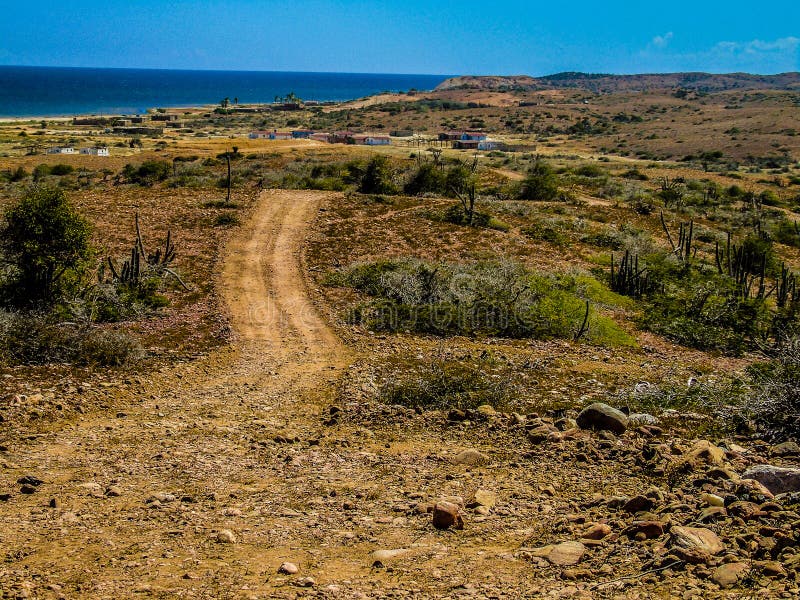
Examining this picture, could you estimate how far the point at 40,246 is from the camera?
12203 mm

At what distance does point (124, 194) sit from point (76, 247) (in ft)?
37.1

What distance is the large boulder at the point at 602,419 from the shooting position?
798 centimetres

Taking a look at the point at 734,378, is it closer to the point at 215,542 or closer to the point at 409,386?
the point at 409,386

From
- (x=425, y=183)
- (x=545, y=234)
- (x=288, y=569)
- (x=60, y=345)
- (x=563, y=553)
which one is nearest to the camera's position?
(x=288, y=569)

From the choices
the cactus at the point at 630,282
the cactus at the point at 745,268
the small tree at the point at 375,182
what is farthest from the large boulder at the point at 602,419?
the small tree at the point at 375,182

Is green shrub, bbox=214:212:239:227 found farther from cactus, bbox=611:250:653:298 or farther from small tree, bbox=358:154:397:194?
cactus, bbox=611:250:653:298

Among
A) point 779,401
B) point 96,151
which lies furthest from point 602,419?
point 96,151

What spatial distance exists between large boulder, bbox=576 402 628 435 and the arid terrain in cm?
2

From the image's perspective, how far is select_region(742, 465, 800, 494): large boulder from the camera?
19.2 feet

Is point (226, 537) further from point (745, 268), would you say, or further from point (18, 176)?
point (18, 176)

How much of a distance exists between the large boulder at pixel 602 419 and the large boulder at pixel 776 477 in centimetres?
184

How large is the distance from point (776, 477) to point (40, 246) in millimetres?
12084

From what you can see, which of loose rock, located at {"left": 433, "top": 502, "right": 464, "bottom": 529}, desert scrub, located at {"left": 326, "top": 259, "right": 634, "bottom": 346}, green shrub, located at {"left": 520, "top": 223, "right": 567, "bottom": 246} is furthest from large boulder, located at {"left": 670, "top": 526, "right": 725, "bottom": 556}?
green shrub, located at {"left": 520, "top": 223, "right": 567, "bottom": 246}

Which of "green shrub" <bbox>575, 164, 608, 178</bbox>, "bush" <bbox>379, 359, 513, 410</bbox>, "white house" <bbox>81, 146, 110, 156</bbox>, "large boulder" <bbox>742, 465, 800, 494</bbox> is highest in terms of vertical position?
"white house" <bbox>81, 146, 110, 156</bbox>
